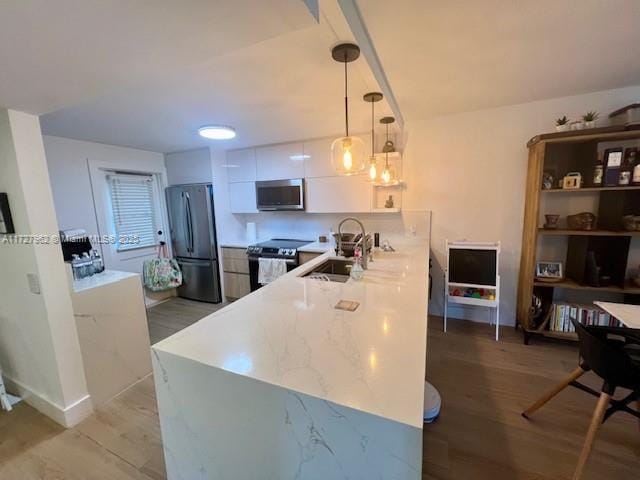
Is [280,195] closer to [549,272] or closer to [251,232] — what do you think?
[251,232]

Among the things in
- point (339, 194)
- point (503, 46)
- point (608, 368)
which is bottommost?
point (608, 368)

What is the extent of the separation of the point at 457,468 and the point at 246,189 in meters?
3.62

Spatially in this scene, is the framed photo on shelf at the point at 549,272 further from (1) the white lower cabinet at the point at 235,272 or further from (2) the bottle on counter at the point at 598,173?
(1) the white lower cabinet at the point at 235,272

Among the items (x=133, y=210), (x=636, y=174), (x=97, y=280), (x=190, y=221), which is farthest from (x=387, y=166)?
(x=133, y=210)

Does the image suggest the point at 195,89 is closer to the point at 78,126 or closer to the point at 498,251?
the point at 78,126

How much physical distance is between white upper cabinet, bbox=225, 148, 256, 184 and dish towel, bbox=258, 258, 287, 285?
1.24m

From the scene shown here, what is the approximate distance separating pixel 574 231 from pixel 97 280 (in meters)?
4.06

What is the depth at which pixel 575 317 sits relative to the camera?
2449 millimetres

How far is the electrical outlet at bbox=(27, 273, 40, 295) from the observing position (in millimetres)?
1656

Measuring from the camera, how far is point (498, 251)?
263cm

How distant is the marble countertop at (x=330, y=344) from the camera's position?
764 mm

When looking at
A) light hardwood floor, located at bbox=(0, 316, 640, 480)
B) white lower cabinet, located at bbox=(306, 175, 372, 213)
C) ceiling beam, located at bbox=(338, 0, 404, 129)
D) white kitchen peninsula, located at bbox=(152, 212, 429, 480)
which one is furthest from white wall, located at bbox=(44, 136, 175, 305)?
ceiling beam, located at bbox=(338, 0, 404, 129)

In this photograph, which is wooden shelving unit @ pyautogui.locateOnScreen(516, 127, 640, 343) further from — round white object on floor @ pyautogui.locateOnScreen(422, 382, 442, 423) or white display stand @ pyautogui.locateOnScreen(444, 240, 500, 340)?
round white object on floor @ pyautogui.locateOnScreen(422, 382, 442, 423)

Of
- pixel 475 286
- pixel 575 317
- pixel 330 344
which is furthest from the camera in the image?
pixel 475 286
